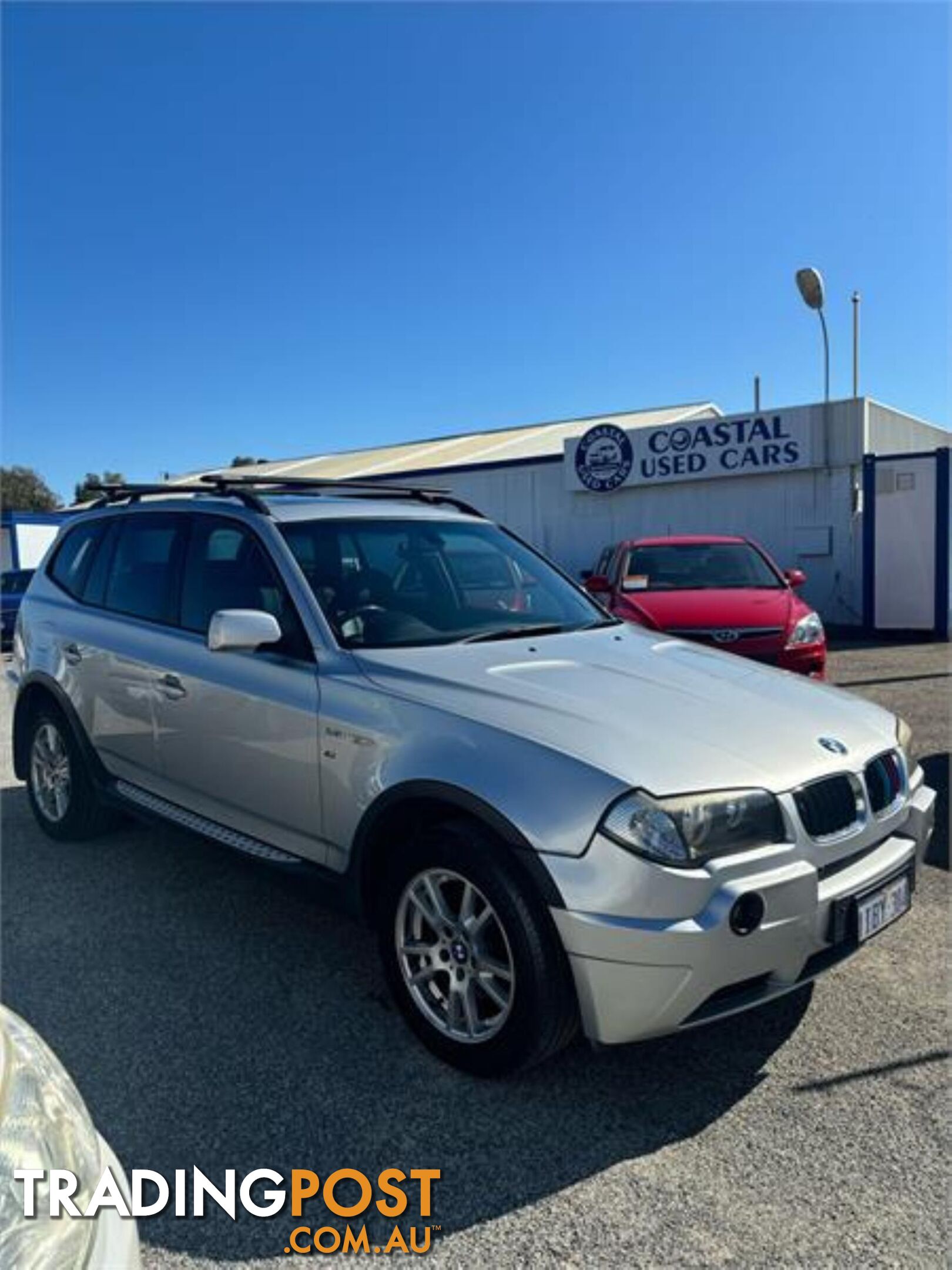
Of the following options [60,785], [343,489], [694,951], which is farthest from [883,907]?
[60,785]

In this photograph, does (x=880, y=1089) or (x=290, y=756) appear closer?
(x=880, y=1089)

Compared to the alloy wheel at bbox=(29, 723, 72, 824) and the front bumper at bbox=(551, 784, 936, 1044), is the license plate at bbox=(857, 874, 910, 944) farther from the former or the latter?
the alloy wheel at bbox=(29, 723, 72, 824)

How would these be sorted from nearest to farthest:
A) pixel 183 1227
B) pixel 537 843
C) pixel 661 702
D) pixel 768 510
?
pixel 183 1227 → pixel 537 843 → pixel 661 702 → pixel 768 510

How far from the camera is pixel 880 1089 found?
2.87 m

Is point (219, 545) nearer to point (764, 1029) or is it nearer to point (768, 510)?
point (764, 1029)

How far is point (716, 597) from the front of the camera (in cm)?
827

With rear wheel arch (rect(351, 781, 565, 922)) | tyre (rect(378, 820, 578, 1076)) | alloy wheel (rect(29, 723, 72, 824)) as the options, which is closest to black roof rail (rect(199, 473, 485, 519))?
alloy wheel (rect(29, 723, 72, 824))

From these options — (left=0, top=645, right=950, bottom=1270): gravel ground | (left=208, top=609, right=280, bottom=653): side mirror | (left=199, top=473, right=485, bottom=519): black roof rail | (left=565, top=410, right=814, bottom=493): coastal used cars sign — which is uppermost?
(left=565, top=410, right=814, bottom=493): coastal used cars sign

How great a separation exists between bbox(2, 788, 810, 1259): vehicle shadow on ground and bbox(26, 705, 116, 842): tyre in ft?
2.86

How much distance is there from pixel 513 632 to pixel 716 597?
190 inches

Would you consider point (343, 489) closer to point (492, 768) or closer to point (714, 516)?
point (492, 768)

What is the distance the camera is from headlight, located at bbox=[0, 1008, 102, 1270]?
126 centimetres

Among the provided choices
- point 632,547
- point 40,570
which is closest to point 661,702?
point 40,570

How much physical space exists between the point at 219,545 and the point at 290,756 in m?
1.20
